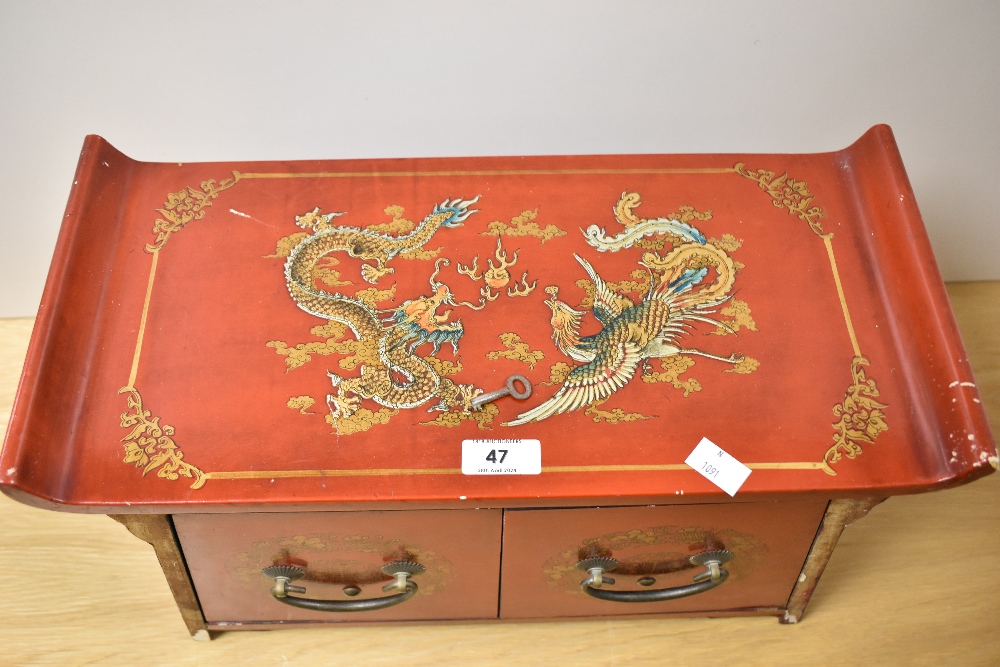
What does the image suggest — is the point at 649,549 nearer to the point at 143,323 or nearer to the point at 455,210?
the point at 455,210

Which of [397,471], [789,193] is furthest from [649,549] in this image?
[789,193]

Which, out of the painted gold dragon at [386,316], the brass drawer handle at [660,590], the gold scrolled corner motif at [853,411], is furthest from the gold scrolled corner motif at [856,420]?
the painted gold dragon at [386,316]

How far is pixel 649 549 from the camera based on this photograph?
1.42 metres

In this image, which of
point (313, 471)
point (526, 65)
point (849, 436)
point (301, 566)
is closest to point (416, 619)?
point (301, 566)

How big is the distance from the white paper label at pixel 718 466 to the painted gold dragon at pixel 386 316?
330mm

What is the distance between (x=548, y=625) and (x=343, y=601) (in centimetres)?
40

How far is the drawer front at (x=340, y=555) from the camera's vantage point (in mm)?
1341

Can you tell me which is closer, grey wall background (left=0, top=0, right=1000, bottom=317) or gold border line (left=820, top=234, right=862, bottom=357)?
gold border line (left=820, top=234, right=862, bottom=357)

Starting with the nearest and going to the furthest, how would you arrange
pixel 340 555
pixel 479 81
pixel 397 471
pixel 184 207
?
pixel 397 471 → pixel 340 555 → pixel 184 207 → pixel 479 81

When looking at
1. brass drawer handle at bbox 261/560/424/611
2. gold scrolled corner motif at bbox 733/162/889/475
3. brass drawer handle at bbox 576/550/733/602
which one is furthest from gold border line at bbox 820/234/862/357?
brass drawer handle at bbox 261/560/424/611

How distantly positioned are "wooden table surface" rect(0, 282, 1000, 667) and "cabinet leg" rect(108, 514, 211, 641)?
7 cm

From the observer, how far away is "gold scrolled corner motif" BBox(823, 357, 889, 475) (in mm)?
1295

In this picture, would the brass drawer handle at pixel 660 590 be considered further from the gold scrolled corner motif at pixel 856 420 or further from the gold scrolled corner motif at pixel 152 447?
the gold scrolled corner motif at pixel 152 447

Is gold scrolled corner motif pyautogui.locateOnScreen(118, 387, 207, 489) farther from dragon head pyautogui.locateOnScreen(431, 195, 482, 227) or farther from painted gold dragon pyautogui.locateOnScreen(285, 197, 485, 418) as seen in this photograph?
dragon head pyautogui.locateOnScreen(431, 195, 482, 227)
